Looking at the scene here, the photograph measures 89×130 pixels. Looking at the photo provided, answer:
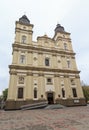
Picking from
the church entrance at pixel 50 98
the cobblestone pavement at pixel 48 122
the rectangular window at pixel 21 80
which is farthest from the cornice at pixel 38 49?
the cobblestone pavement at pixel 48 122

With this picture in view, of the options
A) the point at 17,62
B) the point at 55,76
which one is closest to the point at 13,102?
the point at 17,62

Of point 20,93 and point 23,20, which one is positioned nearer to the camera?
point 20,93

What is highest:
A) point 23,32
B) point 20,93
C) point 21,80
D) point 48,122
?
point 23,32

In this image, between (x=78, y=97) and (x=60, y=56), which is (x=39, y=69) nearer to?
(x=60, y=56)

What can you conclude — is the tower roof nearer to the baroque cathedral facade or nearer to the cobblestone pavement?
the baroque cathedral facade

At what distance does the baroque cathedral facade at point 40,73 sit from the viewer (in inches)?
862

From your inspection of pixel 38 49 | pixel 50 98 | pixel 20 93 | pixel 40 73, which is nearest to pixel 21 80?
pixel 20 93

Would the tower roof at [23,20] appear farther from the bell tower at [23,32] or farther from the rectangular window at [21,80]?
the rectangular window at [21,80]

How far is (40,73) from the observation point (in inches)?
960

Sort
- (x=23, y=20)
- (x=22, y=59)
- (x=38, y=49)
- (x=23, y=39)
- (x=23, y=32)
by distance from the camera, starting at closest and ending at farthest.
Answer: (x=22, y=59)
(x=38, y=49)
(x=23, y=39)
(x=23, y=32)
(x=23, y=20)

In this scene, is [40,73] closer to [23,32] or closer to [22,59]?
[22,59]

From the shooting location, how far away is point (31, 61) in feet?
82.5

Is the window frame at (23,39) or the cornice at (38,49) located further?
the window frame at (23,39)

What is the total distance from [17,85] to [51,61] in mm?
10206
